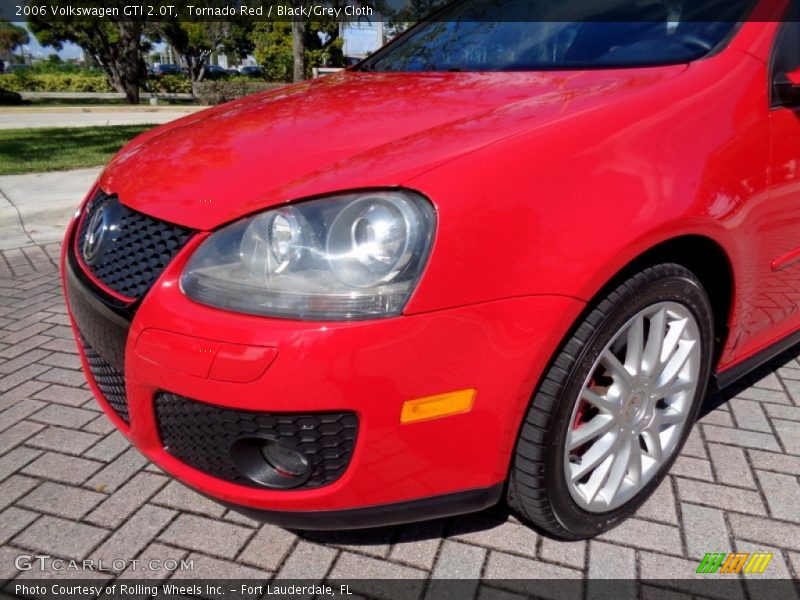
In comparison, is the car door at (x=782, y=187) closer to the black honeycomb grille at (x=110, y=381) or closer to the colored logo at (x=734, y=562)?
the colored logo at (x=734, y=562)

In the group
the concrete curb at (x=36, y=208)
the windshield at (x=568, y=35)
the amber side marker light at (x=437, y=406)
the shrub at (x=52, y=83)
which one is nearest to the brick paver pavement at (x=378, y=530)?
the amber side marker light at (x=437, y=406)

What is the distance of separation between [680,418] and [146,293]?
165 cm

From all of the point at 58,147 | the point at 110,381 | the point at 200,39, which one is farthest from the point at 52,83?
the point at 110,381

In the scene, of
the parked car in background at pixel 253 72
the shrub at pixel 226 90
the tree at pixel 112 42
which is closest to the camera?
the shrub at pixel 226 90

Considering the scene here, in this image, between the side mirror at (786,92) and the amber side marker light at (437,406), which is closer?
the amber side marker light at (437,406)

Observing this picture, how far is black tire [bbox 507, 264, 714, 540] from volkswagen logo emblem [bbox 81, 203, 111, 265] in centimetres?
130

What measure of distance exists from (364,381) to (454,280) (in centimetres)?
30

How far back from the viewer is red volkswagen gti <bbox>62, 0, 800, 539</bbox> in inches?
60.2

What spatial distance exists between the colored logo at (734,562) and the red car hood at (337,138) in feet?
4.37

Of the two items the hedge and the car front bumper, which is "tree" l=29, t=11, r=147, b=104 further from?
the car front bumper

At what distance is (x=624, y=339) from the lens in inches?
75.2

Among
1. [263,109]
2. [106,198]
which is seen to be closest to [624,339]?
[263,109]

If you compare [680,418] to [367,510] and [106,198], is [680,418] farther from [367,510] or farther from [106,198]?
[106,198]

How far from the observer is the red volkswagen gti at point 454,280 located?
1529 mm
